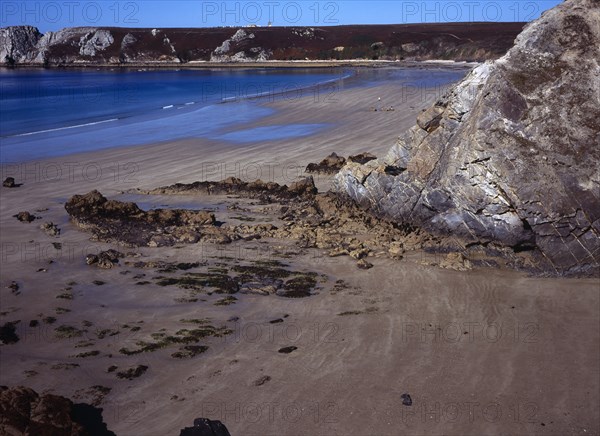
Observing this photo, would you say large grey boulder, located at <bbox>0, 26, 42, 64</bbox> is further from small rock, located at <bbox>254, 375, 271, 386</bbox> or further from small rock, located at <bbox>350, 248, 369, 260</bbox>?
small rock, located at <bbox>254, 375, 271, 386</bbox>

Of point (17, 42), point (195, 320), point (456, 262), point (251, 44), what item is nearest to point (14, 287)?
point (195, 320)

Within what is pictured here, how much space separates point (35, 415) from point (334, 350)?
278 cm

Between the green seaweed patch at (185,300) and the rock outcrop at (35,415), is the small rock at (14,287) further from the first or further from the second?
the rock outcrop at (35,415)

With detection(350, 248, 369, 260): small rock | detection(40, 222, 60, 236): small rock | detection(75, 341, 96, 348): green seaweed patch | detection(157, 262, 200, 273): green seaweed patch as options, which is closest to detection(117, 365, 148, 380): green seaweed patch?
detection(75, 341, 96, 348): green seaweed patch

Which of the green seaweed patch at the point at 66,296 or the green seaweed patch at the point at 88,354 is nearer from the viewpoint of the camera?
the green seaweed patch at the point at 88,354

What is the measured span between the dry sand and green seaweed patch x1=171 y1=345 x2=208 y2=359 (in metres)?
0.07

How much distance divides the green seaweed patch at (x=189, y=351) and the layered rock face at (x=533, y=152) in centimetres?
390

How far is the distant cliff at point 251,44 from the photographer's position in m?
82.5

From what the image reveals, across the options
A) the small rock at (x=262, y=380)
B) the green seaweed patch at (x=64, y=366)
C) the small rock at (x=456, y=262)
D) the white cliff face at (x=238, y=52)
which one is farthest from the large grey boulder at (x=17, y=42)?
the small rock at (x=262, y=380)

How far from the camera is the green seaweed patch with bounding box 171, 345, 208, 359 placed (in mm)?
6090

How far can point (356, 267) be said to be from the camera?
8.22 metres

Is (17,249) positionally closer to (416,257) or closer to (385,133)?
(416,257)

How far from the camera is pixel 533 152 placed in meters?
7.79

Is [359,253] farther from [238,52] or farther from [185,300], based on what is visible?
[238,52]
